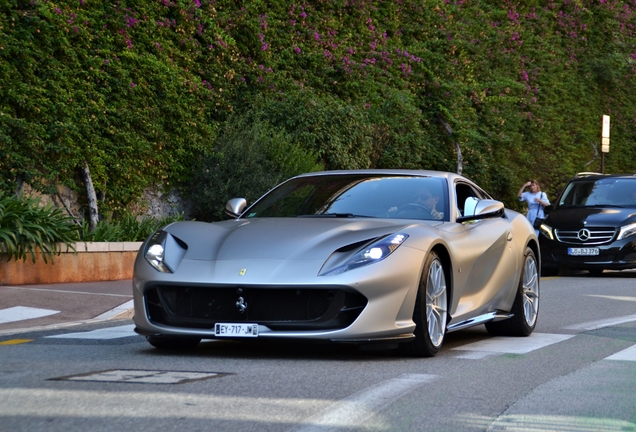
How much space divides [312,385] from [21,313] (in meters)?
5.36

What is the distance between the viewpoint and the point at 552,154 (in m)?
35.1

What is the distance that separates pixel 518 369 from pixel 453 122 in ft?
69.9

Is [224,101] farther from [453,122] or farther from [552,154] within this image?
[552,154]

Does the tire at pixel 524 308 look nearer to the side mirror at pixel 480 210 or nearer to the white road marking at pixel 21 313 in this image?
the side mirror at pixel 480 210

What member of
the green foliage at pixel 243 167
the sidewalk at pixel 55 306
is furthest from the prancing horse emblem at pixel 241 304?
the green foliage at pixel 243 167

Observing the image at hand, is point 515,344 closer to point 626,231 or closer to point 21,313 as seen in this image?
point 21,313

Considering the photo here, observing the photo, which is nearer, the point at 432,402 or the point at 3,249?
the point at 432,402

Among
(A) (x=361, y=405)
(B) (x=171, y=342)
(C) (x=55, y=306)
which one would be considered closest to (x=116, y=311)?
(C) (x=55, y=306)

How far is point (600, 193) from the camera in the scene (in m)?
20.0

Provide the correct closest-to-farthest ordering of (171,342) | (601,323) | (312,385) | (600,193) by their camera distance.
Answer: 1. (312,385)
2. (171,342)
3. (601,323)
4. (600,193)

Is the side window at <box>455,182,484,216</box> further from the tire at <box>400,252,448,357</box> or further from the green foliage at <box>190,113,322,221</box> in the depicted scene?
the green foliage at <box>190,113,322,221</box>

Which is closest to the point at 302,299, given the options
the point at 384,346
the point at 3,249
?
the point at 384,346

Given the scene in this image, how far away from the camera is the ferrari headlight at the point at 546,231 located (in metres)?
19.2

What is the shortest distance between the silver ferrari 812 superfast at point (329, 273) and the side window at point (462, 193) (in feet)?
0.93
